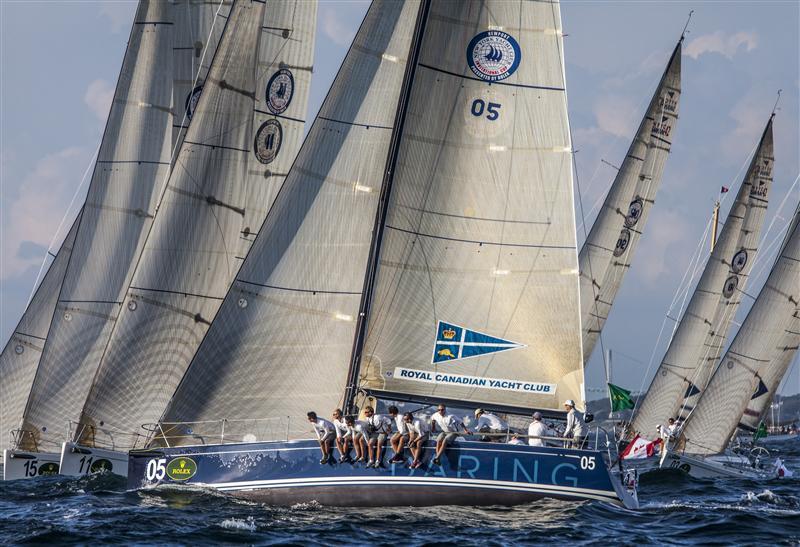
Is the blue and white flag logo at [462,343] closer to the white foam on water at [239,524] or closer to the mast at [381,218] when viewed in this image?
the mast at [381,218]

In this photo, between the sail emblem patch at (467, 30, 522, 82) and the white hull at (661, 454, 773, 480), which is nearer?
the sail emblem patch at (467, 30, 522, 82)

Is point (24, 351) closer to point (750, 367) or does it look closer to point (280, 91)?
point (280, 91)

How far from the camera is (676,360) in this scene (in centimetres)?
4488

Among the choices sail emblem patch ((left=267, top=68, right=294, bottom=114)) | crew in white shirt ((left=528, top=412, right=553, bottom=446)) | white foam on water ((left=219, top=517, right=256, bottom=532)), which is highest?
sail emblem patch ((left=267, top=68, right=294, bottom=114))

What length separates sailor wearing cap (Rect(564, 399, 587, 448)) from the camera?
2328 cm

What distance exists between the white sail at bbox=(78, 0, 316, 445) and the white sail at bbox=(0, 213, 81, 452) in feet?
16.7

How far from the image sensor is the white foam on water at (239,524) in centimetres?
2053

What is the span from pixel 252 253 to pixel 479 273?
4.50 meters

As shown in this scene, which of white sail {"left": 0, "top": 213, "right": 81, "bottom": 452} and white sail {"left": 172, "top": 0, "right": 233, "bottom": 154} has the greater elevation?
white sail {"left": 172, "top": 0, "right": 233, "bottom": 154}

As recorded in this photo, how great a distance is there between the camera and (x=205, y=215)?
3066 centimetres

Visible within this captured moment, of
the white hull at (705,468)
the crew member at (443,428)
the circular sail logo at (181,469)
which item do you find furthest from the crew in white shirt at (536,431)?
the white hull at (705,468)

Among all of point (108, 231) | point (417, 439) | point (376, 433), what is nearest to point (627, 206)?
point (108, 231)

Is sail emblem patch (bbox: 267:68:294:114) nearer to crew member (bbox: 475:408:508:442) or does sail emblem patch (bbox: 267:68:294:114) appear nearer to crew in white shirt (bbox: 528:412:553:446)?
crew member (bbox: 475:408:508:442)

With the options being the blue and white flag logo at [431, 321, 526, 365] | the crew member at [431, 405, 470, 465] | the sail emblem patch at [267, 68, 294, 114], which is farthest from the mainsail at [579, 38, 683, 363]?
the crew member at [431, 405, 470, 465]
